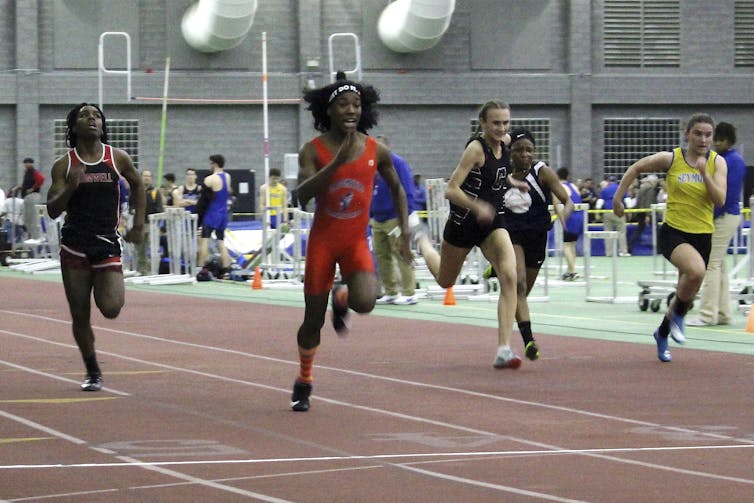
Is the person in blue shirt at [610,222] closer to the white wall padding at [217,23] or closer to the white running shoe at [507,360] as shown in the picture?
the white wall padding at [217,23]

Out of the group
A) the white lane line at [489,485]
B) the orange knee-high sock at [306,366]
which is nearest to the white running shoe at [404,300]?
the orange knee-high sock at [306,366]

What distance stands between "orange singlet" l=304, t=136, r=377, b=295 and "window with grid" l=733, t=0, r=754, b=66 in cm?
3953

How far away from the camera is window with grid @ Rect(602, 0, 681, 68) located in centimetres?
4741

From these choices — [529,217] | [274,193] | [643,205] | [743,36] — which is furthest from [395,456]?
[743,36]

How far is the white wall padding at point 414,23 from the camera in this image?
42.8 metres

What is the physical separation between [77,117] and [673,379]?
4.62m

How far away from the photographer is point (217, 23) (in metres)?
42.0

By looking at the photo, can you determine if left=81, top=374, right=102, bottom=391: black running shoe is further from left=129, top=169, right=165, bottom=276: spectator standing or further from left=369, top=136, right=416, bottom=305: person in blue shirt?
left=129, top=169, right=165, bottom=276: spectator standing

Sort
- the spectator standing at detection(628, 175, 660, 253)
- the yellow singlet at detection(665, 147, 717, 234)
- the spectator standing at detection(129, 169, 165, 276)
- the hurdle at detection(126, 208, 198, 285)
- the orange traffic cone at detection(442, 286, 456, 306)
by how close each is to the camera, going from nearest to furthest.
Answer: the yellow singlet at detection(665, 147, 717, 234) → the orange traffic cone at detection(442, 286, 456, 306) → the hurdle at detection(126, 208, 198, 285) → the spectator standing at detection(129, 169, 165, 276) → the spectator standing at detection(628, 175, 660, 253)

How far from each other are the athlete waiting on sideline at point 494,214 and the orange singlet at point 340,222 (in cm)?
242

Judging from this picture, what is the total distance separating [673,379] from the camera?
1192cm

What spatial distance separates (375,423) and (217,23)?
3342cm

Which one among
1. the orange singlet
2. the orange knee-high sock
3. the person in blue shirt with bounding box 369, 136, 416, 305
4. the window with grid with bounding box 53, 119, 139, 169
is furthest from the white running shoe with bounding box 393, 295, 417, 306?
the window with grid with bounding box 53, 119, 139, 169

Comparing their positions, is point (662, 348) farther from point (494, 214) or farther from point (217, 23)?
point (217, 23)
